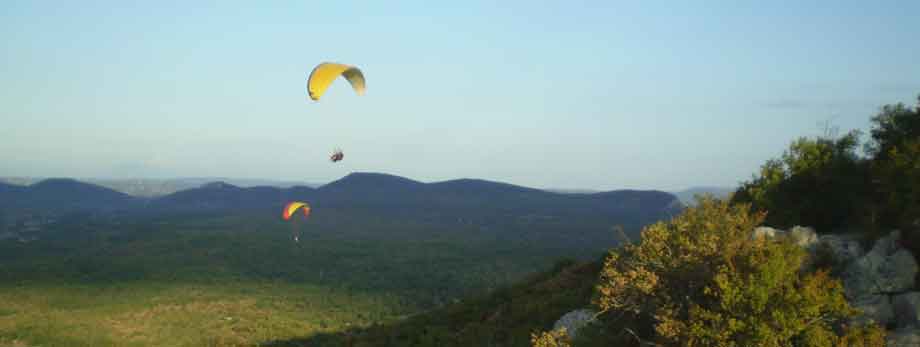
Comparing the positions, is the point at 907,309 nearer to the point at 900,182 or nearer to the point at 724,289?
the point at 724,289

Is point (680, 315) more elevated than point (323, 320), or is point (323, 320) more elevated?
point (680, 315)

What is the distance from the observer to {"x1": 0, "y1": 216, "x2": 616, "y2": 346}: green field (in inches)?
3155

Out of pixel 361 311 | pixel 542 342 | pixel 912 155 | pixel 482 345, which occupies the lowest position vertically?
pixel 361 311

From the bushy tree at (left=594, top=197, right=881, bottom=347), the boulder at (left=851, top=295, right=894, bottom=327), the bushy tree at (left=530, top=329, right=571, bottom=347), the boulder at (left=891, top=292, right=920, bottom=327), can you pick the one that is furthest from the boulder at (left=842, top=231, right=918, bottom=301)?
the bushy tree at (left=530, top=329, right=571, bottom=347)

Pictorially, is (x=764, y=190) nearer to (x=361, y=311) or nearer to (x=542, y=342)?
(x=542, y=342)

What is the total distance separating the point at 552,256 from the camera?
145000 millimetres

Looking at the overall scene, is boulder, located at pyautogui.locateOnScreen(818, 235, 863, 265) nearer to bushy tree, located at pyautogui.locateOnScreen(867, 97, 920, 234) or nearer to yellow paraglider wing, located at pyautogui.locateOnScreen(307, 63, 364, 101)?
bushy tree, located at pyautogui.locateOnScreen(867, 97, 920, 234)

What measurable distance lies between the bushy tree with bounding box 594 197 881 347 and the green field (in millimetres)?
32236

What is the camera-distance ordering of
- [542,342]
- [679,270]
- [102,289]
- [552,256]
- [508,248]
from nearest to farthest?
[542,342] < [679,270] < [102,289] < [552,256] < [508,248]

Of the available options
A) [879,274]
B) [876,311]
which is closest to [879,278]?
[879,274]

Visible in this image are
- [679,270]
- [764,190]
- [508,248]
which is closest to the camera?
[679,270]

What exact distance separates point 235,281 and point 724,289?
11520 centimetres

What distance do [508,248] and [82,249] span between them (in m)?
119

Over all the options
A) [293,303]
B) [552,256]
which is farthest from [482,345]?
[552,256]
